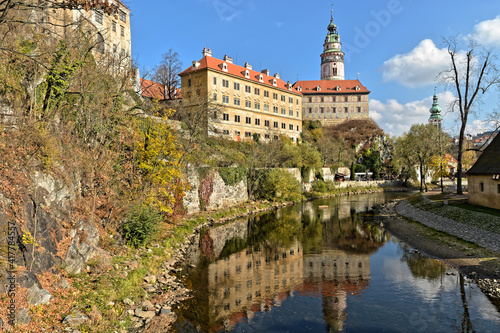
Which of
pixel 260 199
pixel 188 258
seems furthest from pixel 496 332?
pixel 260 199

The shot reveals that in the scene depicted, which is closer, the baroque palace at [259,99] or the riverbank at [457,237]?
the riverbank at [457,237]

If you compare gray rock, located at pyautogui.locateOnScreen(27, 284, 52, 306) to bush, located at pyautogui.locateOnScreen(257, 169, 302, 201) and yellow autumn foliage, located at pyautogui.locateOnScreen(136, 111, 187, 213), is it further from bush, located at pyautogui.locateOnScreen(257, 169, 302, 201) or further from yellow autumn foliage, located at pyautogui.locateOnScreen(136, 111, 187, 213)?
bush, located at pyautogui.locateOnScreen(257, 169, 302, 201)

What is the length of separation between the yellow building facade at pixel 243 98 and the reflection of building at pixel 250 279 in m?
25.7

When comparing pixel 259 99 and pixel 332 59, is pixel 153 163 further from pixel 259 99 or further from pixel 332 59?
Result: pixel 332 59

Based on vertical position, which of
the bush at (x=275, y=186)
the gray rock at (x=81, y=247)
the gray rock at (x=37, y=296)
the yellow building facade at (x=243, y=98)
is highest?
the yellow building facade at (x=243, y=98)

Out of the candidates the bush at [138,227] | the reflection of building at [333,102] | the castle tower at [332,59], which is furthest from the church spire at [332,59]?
the bush at [138,227]

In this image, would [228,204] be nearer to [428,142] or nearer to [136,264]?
[136,264]

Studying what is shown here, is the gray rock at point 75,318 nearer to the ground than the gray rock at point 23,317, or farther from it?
nearer to the ground

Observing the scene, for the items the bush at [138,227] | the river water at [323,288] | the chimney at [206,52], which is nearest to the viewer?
the river water at [323,288]

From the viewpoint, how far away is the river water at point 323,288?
10.3m

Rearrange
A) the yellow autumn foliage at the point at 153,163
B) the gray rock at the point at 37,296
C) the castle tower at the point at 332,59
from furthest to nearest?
the castle tower at the point at 332,59 → the yellow autumn foliage at the point at 153,163 → the gray rock at the point at 37,296

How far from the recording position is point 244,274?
14.9 m

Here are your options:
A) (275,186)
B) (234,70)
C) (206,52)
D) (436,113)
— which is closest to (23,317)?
(275,186)

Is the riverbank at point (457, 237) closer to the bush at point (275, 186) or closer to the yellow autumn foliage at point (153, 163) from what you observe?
the bush at point (275, 186)
